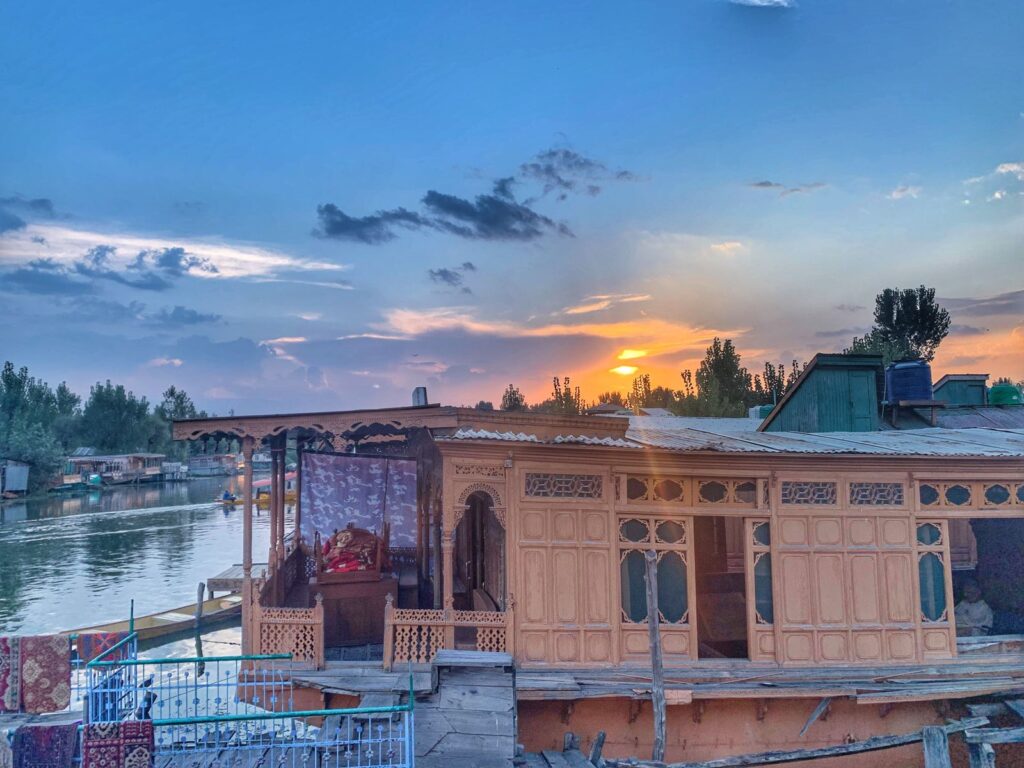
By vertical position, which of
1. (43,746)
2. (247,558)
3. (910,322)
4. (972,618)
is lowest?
(43,746)

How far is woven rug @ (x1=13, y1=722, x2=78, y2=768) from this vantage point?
7422mm

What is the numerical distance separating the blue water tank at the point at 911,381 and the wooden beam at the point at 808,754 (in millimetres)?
11357

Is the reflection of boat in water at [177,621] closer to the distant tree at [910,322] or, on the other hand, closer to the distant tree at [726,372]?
the distant tree at [726,372]

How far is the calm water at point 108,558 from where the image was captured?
2477cm

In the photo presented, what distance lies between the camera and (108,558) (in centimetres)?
3481

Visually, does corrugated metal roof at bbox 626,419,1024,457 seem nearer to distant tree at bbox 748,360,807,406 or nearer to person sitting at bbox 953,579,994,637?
person sitting at bbox 953,579,994,637

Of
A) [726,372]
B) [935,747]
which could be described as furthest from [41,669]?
[726,372]

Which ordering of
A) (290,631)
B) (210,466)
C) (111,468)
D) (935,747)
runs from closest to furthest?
(935,747) < (290,631) < (111,468) < (210,466)

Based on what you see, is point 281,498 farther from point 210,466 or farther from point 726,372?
point 210,466

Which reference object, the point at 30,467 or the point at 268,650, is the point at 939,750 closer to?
the point at 268,650

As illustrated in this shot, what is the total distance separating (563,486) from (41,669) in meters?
7.24

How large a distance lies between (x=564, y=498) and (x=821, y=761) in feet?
14.8

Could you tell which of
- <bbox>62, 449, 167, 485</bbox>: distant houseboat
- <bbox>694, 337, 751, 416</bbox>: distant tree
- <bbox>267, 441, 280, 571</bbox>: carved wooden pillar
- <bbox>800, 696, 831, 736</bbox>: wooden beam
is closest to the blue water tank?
<bbox>800, 696, 831, 736</bbox>: wooden beam

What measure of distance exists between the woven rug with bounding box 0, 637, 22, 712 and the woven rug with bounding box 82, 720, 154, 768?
114 inches
